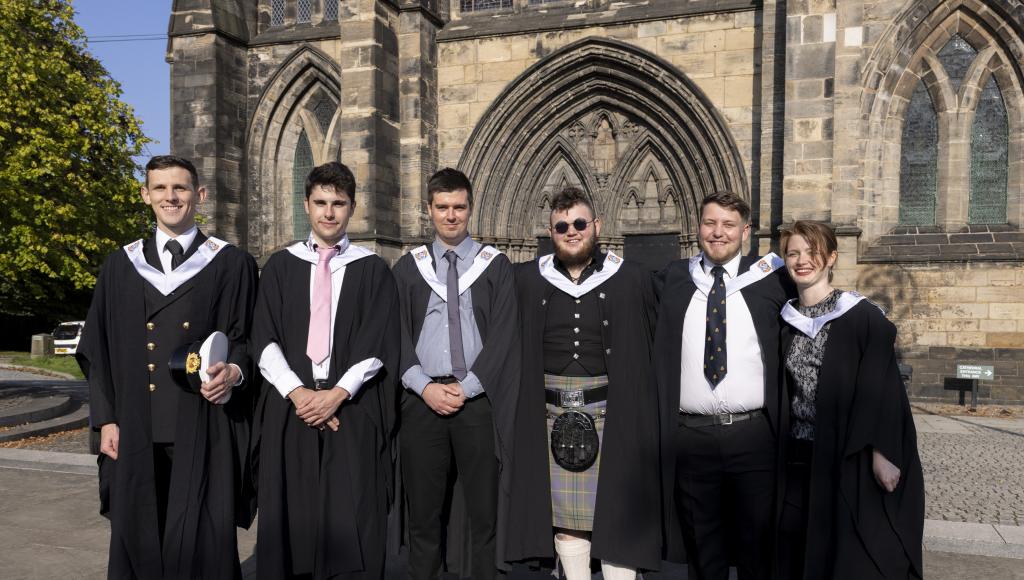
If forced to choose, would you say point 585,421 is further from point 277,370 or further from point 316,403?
point 277,370

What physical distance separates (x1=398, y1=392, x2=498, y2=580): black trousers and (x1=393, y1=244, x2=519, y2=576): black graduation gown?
0.05m

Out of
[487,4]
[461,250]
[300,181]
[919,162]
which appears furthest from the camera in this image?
[300,181]

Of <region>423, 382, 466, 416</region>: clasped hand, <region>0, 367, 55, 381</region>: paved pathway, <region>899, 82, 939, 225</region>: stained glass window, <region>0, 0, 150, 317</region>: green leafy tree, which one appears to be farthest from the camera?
<region>0, 367, 55, 381</region>: paved pathway

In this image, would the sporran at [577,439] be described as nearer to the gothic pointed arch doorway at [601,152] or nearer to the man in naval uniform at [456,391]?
the man in naval uniform at [456,391]

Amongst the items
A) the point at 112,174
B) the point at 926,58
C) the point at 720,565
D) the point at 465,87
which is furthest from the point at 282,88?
the point at 720,565

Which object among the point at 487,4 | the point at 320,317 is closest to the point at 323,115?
the point at 487,4

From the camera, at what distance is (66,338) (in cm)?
2102

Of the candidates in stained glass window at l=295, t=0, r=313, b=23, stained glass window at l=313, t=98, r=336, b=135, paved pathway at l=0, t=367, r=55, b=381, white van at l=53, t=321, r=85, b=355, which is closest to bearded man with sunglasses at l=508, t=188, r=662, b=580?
stained glass window at l=313, t=98, r=336, b=135

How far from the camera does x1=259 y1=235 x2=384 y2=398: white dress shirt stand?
3.41 metres

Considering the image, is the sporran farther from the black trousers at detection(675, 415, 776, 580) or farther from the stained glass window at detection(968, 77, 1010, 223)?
the stained glass window at detection(968, 77, 1010, 223)

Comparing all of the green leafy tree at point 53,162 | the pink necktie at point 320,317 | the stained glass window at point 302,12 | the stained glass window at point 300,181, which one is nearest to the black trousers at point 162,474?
the pink necktie at point 320,317

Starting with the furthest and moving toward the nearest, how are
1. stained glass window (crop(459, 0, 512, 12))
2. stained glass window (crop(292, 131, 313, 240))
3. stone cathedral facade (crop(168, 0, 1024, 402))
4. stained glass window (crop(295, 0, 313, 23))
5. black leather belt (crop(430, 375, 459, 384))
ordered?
1. stained glass window (crop(292, 131, 313, 240))
2. stained glass window (crop(295, 0, 313, 23))
3. stained glass window (crop(459, 0, 512, 12))
4. stone cathedral facade (crop(168, 0, 1024, 402))
5. black leather belt (crop(430, 375, 459, 384))

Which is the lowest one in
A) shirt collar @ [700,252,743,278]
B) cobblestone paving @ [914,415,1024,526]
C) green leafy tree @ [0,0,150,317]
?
cobblestone paving @ [914,415,1024,526]

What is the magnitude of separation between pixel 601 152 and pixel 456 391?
10.6m
